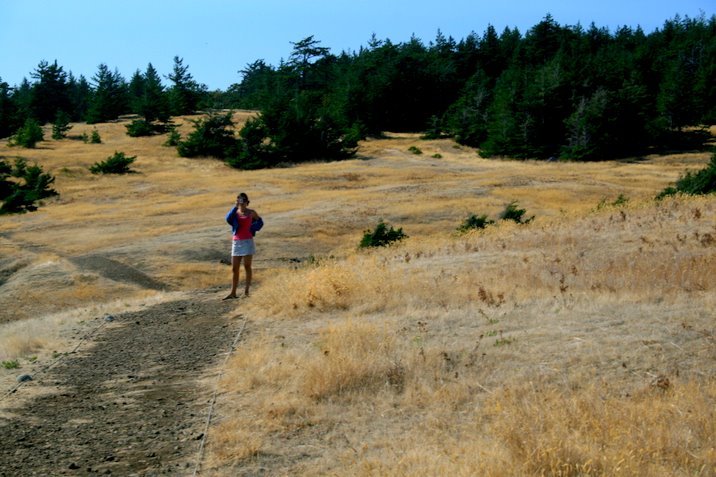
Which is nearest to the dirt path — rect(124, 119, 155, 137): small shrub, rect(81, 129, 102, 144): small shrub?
rect(81, 129, 102, 144): small shrub

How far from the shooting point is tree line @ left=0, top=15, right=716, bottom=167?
178 ft

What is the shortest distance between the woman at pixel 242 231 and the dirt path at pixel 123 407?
216cm

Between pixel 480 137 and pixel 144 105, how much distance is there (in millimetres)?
31108

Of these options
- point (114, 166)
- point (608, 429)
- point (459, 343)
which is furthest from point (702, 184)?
point (114, 166)

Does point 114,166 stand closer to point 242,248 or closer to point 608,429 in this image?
point 242,248

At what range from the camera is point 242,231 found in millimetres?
13391

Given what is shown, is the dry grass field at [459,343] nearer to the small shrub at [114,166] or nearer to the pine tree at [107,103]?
the small shrub at [114,166]

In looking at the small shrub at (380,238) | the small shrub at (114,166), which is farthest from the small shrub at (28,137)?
the small shrub at (380,238)

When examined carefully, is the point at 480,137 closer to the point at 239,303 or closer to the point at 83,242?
the point at 83,242

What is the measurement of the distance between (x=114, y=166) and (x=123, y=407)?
42370 mm

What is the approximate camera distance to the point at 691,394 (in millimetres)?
5500

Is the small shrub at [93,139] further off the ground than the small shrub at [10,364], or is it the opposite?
the small shrub at [93,139]

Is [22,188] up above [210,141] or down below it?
below

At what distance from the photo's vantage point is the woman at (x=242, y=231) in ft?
43.6
